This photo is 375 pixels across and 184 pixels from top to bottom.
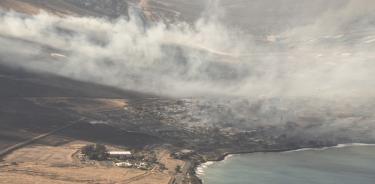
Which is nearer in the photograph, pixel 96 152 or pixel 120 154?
pixel 96 152

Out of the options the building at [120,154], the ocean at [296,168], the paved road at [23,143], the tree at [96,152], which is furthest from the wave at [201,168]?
the paved road at [23,143]

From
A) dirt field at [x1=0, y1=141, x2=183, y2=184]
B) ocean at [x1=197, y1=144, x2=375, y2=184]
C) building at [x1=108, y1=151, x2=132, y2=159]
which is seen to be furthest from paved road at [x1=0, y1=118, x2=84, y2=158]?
ocean at [x1=197, y1=144, x2=375, y2=184]

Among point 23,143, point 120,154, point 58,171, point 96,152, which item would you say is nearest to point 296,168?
point 120,154

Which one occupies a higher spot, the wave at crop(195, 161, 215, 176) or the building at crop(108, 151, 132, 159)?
the building at crop(108, 151, 132, 159)

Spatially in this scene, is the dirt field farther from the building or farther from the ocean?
the ocean

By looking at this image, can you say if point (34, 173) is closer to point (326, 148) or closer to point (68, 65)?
point (326, 148)

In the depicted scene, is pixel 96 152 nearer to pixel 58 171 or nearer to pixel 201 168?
pixel 58 171

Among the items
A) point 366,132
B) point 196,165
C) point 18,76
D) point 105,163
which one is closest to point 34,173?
point 105,163
